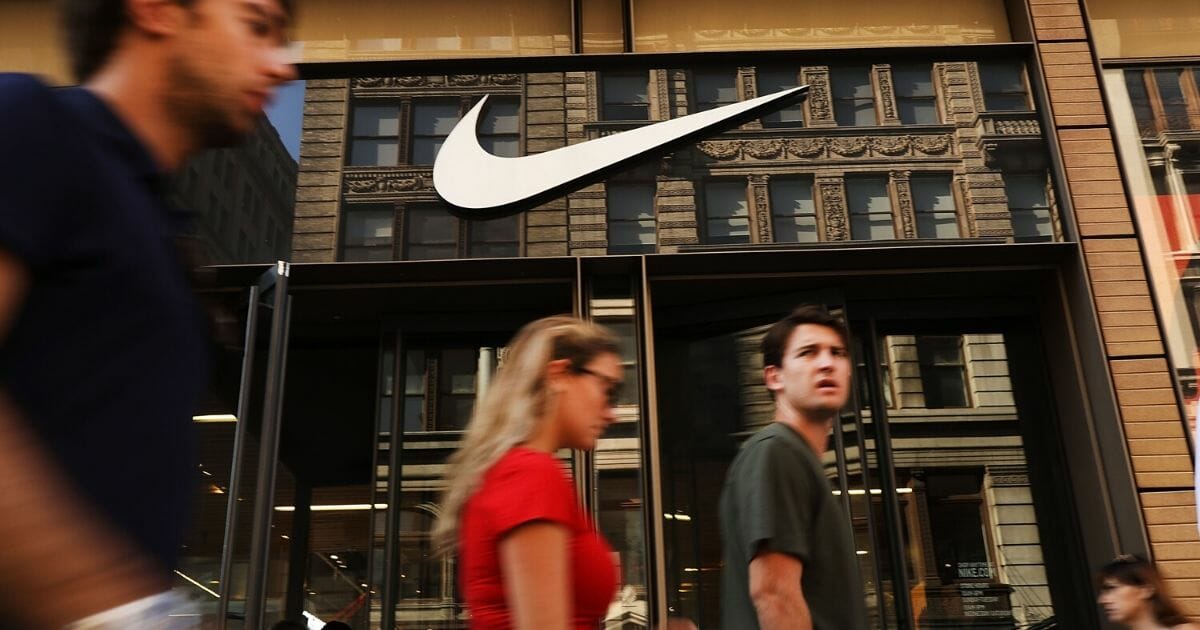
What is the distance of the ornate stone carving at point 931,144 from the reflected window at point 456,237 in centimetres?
323

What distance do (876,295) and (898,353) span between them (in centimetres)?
49

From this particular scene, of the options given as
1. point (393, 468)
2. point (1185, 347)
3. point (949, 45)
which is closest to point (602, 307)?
point (393, 468)

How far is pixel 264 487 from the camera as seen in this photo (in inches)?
223

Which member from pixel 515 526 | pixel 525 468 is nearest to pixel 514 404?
pixel 525 468

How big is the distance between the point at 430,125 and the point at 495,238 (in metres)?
1.21

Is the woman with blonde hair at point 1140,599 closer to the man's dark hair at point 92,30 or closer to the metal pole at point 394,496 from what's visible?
the metal pole at point 394,496

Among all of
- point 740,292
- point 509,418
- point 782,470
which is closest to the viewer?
point 509,418

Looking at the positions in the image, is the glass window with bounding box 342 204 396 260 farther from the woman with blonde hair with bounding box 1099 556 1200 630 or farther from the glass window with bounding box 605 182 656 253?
the woman with blonde hair with bounding box 1099 556 1200 630

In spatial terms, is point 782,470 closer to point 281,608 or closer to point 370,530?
point 370,530

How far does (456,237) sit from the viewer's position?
7.88 metres

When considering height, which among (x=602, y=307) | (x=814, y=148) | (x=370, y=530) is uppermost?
(x=814, y=148)

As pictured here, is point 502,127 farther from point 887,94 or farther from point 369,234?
point 887,94

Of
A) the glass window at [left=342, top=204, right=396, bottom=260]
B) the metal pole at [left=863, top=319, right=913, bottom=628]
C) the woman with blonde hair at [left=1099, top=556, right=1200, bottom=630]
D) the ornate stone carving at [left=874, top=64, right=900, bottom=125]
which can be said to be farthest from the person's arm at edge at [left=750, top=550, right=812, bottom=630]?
the ornate stone carving at [left=874, top=64, right=900, bottom=125]

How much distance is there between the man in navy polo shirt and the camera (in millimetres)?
885
